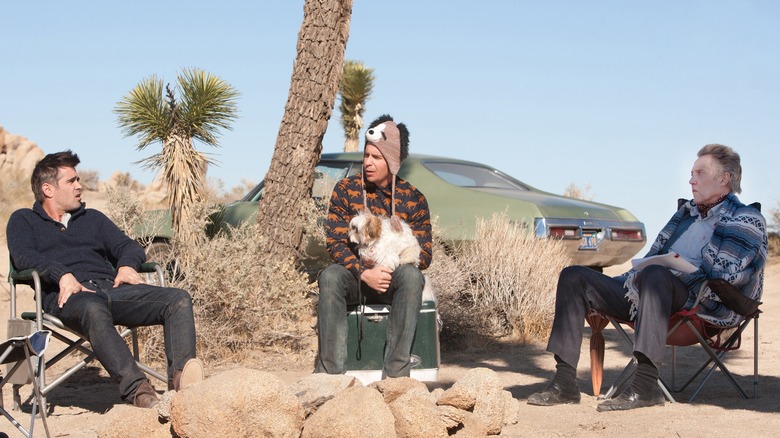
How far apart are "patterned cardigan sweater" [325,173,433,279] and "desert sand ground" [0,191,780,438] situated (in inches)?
42.9

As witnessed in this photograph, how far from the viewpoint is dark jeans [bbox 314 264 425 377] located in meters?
4.87

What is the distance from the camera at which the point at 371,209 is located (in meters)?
5.16

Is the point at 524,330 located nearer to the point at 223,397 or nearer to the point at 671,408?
the point at 671,408

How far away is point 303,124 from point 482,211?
5.89ft

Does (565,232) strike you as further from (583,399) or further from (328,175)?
(583,399)

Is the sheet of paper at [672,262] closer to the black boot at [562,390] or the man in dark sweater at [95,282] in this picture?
the black boot at [562,390]

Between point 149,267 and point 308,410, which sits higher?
point 149,267

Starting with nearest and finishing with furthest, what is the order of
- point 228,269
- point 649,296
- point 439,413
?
point 439,413 → point 649,296 → point 228,269

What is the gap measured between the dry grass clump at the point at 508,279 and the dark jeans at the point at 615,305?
8.87 feet

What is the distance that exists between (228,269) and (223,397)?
3314 millimetres

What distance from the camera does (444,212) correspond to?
27.1 feet

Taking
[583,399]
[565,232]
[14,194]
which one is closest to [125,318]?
[583,399]

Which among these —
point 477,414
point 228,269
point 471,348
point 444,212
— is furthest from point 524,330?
point 477,414

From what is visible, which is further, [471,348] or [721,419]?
[471,348]
